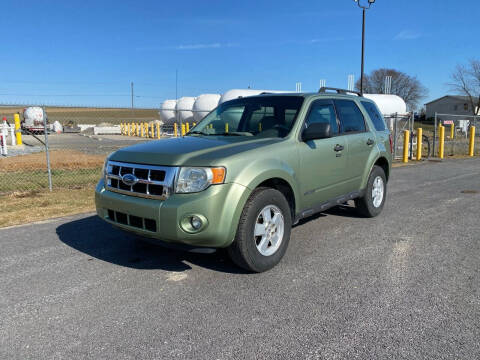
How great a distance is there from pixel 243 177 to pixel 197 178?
43 cm

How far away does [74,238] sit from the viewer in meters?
5.12

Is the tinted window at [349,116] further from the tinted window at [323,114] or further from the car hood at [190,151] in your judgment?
the car hood at [190,151]

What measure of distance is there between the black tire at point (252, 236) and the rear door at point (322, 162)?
60 centimetres

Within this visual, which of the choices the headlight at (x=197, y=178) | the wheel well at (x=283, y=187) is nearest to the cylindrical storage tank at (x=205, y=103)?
the wheel well at (x=283, y=187)

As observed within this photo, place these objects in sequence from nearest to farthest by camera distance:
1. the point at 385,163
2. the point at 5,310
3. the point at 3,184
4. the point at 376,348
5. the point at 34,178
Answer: the point at 376,348 < the point at 5,310 < the point at 385,163 < the point at 3,184 < the point at 34,178

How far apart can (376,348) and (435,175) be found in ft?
32.4

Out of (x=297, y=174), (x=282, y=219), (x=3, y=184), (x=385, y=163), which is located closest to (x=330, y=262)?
(x=282, y=219)

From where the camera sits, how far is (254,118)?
4898mm

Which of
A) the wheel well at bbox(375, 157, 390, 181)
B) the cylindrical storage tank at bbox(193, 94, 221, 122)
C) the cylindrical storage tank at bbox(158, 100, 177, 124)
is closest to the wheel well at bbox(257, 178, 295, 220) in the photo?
the wheel well at bbox(375, 157, 390, 181)

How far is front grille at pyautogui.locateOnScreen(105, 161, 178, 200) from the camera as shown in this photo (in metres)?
3.46

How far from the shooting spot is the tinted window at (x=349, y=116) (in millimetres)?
5273

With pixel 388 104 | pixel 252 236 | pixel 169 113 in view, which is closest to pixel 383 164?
pixel 252 236

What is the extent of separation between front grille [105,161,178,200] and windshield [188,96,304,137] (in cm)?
135

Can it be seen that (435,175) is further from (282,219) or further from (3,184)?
(3,184)
